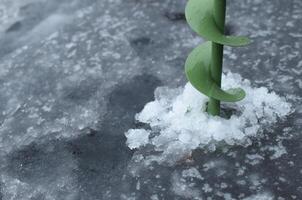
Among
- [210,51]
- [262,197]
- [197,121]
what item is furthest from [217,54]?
[262,197]

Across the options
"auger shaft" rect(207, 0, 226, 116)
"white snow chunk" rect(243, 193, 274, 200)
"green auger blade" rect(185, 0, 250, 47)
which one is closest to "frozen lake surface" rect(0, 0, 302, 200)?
"white snow chunk" rect(243, 193, 274, 200)

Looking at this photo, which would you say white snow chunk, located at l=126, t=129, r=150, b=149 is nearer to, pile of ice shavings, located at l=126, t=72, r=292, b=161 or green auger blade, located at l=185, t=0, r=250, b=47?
pile of ice shavings, located at l=126, t=72, r=292, b=161

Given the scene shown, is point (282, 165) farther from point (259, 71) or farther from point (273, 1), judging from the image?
point (273, 1)

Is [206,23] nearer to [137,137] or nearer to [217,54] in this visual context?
[217,54]

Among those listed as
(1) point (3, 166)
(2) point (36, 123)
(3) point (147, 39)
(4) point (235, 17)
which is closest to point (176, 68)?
(3) point (147, 39)

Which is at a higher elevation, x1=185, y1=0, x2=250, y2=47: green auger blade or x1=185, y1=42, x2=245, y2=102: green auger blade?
x1=185, y1=0, x2=250, y2=47: green auger blade

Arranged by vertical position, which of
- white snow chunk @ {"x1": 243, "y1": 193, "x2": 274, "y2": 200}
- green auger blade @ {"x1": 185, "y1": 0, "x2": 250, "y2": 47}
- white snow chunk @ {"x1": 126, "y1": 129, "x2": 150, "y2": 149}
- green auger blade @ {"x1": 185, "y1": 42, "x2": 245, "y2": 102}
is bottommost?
white snow chunk @ {"x1": 243, "y1": 193, "x2": 274, "y2": 200}

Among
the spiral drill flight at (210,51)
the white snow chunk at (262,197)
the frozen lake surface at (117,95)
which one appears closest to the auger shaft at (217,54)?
the spiral drill flight at (210,51)
